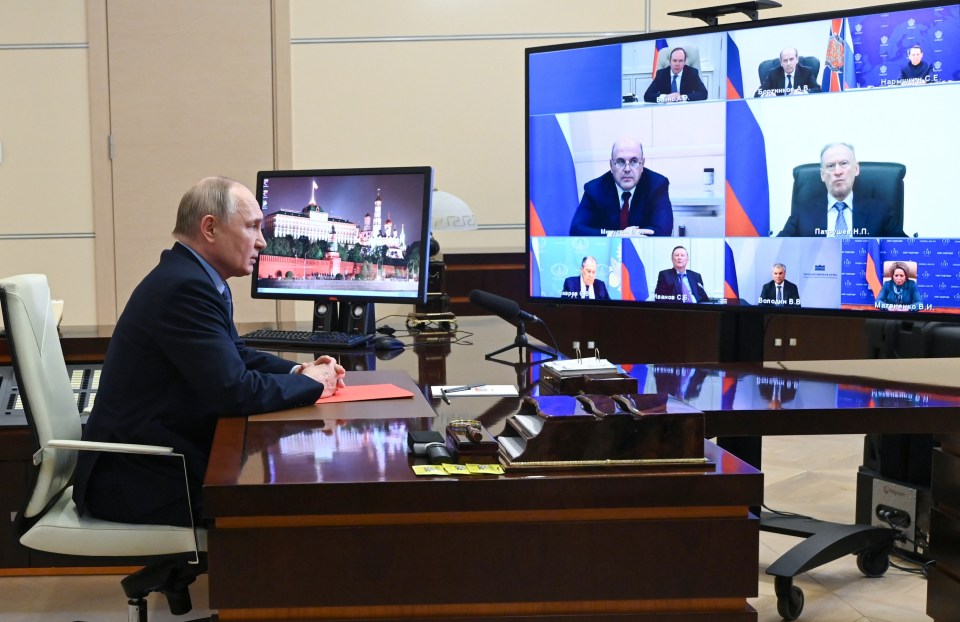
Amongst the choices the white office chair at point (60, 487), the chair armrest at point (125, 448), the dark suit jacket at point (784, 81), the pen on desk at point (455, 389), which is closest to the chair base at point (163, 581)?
the white office chair at point (60, 487)

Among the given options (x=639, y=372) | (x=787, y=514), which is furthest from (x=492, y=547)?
(x=787, y=514)

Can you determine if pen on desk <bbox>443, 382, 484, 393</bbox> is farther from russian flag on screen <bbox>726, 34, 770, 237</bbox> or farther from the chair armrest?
russian flag on screen <bbox>726, 34, 770, 237</bbox>

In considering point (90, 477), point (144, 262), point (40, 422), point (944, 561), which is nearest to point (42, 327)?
point (40, 422)

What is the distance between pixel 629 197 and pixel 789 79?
0.52 metres

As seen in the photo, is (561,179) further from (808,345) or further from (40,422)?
(808,345)

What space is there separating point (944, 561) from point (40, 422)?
2147 millimetres

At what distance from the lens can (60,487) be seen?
2.38 m

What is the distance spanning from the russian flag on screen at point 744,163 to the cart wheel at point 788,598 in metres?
0.93

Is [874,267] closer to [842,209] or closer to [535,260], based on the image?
[842,209]

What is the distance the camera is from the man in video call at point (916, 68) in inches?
100

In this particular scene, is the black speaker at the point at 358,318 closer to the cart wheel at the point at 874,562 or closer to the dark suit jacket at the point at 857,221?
the dark suit jacket at the point at 857,221

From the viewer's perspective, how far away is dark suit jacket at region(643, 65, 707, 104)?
2.85 meters

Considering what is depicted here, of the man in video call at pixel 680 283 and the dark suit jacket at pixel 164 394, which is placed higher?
the man in video call at pixel 680 283

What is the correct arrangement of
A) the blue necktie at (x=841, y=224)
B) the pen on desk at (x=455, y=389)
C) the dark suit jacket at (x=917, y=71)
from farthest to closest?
the blue necktie at (x=841, y=224), the dark suit jacket at (x=917, y=71), the pen on desk at (x=455, y=389)
